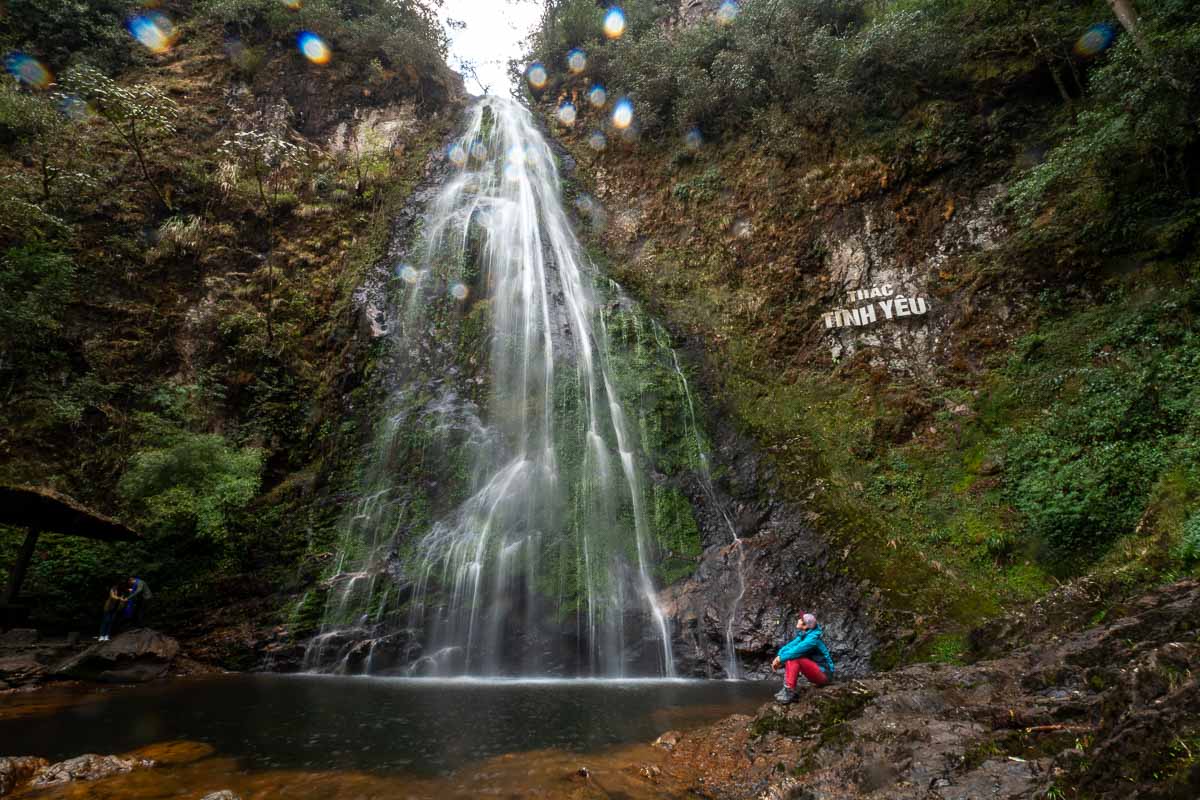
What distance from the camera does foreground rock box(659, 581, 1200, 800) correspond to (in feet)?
7.66

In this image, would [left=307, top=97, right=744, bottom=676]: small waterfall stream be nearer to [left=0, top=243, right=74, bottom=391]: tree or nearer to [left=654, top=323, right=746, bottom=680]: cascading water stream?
[left=654, top=323, right=746, bottom=680]: cascading water stream

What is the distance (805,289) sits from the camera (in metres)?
12.8

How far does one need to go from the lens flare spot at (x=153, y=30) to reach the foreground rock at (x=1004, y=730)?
2715 cm

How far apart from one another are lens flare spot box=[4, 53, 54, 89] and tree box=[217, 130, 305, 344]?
18.7ft

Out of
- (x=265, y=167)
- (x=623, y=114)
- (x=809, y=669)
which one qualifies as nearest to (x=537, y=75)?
(x=623, y=114)

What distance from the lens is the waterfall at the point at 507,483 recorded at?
9.40 meters

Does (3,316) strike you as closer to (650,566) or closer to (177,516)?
(177,516)

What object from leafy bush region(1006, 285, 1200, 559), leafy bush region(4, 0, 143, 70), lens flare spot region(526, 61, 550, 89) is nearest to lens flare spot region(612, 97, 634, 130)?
lens flare spot region(526, 61, 550, 89)

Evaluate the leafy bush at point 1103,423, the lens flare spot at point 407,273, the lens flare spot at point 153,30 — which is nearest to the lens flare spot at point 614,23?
the lens flare spot at point 407,273

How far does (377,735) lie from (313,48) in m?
24.6

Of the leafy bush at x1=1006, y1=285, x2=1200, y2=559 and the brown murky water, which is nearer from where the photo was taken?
the brown murky water

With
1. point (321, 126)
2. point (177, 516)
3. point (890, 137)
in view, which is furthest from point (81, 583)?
point (890, 137)

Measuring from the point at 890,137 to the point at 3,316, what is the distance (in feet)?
61.9

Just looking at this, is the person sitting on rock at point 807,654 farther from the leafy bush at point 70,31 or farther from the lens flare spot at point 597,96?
the leafy bush at point 70,31
